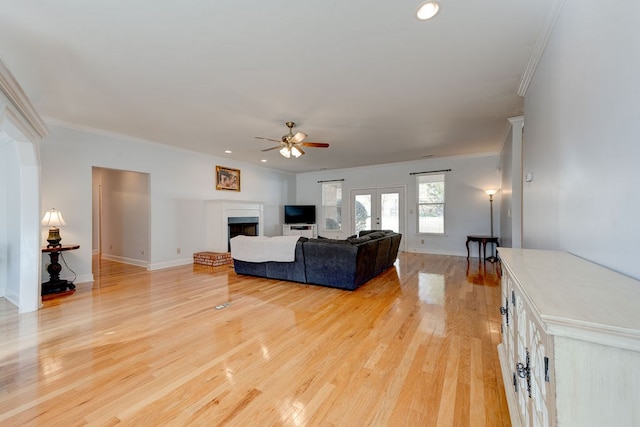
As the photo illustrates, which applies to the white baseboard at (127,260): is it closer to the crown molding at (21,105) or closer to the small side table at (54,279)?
the small side table at (54,279)

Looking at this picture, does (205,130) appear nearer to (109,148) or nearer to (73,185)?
(109,148)

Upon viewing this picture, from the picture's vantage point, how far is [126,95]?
320 cm

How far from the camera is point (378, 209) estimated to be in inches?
310

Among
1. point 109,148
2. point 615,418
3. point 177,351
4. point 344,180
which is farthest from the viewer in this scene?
point 344,180

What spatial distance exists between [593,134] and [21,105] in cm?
454

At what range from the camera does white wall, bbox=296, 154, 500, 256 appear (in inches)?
254

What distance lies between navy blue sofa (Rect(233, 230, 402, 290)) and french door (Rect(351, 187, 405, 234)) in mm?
3080

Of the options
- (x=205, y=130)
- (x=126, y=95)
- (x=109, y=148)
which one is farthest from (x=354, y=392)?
(x=109, y=148)

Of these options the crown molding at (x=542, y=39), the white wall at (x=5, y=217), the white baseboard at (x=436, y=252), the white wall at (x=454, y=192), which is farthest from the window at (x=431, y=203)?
the white wall at (x=5, y=217)

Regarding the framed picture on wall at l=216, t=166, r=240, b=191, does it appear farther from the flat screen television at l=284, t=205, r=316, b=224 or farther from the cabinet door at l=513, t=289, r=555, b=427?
the cabinet door at l=513, t=289, r=555, b=427

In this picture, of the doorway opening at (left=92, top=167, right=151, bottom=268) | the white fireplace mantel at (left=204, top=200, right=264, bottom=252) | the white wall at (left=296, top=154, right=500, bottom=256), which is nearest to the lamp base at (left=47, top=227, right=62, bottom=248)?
the doorway opening at (left=92, top=167, right=151, bottom=268)

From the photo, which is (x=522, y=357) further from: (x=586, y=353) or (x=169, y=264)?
(x=169, y=264)

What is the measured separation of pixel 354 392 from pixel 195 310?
2.17 metres

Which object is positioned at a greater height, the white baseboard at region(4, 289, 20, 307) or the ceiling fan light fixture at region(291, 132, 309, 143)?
the ceiling fan light fixture at region(291, 132, 309, 143)
